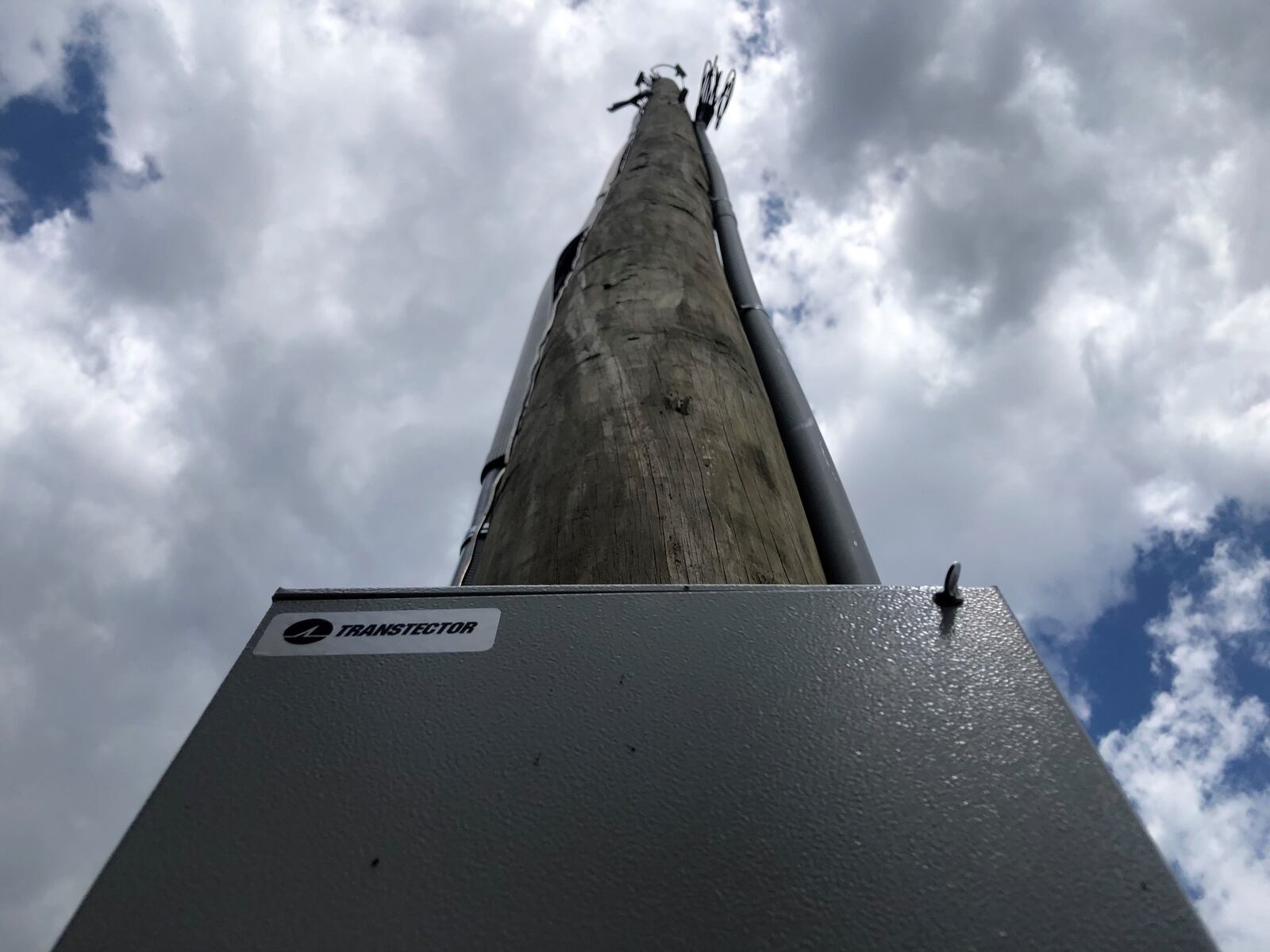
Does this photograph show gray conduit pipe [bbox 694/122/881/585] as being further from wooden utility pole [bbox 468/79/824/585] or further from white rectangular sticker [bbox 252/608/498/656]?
white rectangular sticker [bbox 252/608/498/656]

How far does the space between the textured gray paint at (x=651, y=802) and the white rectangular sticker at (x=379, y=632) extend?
0.06 ft

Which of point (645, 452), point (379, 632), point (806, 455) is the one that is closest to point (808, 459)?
point (806, 455)

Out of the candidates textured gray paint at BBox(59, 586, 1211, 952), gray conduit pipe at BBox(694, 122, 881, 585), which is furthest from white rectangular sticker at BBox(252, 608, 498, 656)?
gray conduit pipe at BBox(694, 122, 881, 585)

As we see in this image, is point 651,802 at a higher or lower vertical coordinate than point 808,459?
lower

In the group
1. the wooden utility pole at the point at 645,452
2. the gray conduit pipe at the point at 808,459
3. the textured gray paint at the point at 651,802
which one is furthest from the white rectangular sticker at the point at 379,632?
the gray conduit pipe at the point at 808,459

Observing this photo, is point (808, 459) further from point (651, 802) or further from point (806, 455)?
point (651, 802)

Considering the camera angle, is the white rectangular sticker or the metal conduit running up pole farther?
the metal conduit running up pole

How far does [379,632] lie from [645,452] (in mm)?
690

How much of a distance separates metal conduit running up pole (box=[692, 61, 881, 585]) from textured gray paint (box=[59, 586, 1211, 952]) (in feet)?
2.62

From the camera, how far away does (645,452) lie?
1416 millimetres

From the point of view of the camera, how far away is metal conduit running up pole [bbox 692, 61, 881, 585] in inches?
66.1

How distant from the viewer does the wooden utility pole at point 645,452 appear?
1236mm

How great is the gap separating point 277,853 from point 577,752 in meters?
0.24

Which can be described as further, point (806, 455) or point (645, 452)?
point (806, 455)
